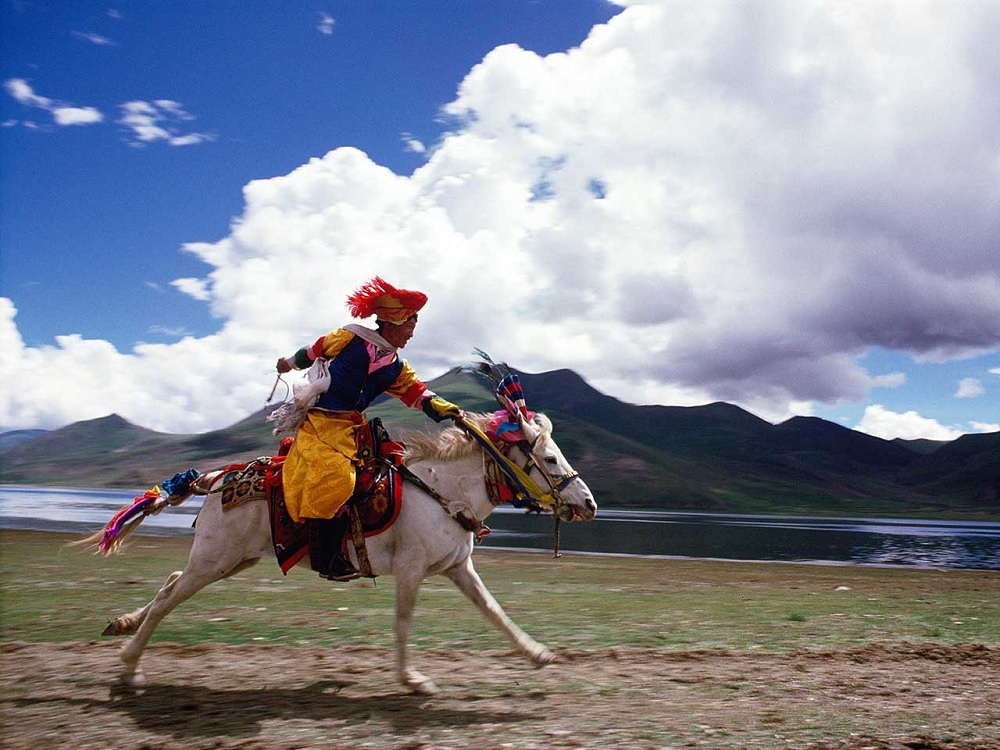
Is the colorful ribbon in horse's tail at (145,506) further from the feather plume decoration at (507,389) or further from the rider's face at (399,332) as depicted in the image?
the feather plume decoration at (507,389)

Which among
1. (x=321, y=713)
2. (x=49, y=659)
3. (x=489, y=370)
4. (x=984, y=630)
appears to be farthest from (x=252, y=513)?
(x=984, y=630)

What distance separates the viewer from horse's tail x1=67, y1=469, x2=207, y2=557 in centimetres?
705

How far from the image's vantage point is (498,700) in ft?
20.1

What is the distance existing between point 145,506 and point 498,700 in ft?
12.2

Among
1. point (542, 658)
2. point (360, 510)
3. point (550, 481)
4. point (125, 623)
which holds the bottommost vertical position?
point (542, 658)

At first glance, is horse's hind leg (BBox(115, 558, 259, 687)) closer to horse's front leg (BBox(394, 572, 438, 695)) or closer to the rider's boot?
the rider's boot

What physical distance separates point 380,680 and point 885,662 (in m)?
5.15

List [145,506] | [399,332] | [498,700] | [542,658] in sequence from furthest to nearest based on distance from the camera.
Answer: [145,506] < [399,332] < [542,658] < [498,700]

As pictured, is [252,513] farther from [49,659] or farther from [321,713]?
[49,659]

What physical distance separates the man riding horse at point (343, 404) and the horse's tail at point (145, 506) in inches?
50.7

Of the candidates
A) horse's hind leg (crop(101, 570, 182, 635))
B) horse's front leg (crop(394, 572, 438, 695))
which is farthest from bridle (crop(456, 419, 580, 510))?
horse's hind leg (crop(101, 570, 182, 635))

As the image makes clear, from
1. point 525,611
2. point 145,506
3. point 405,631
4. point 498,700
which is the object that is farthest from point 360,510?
point 525,611

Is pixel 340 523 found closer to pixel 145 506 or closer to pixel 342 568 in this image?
pixel 342 568

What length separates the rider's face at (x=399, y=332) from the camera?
674 cm
